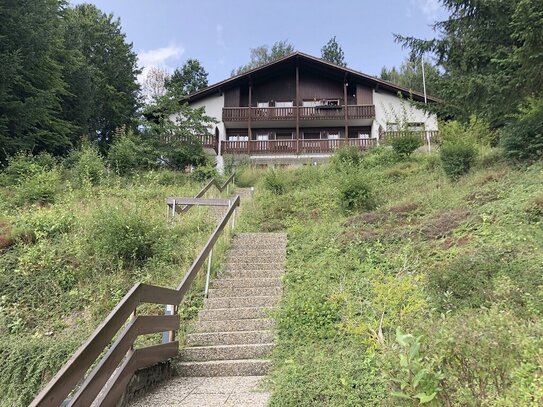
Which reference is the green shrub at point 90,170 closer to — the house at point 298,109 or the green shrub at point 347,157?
the house at point 298,109

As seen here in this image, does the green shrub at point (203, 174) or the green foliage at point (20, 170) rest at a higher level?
the green shrub at point (203, 174)

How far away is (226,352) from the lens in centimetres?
490

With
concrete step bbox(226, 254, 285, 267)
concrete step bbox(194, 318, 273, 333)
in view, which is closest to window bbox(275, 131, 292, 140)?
concrete step bbox(226, 254, 285, 267)

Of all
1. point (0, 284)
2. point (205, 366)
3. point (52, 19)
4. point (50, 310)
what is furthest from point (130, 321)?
point (52, 19)

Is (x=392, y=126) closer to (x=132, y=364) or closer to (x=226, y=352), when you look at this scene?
(x=226, y=352)

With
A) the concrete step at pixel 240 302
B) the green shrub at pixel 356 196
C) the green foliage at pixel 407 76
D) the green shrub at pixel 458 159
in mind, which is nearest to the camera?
the concrete step at pixel 240 302

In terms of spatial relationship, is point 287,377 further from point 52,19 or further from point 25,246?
point 52,19

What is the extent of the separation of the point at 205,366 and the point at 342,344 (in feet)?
4.95

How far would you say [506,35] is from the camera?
10984 millimetres

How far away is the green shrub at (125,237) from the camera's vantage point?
22.6ft

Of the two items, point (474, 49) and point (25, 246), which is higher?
point (474, 49)

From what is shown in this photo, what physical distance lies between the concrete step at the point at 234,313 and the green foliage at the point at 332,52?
45187 mm

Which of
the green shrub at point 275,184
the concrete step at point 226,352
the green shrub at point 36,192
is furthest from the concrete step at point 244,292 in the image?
the green shrub at point 275,184

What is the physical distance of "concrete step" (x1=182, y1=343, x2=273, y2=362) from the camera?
15.9 ft
